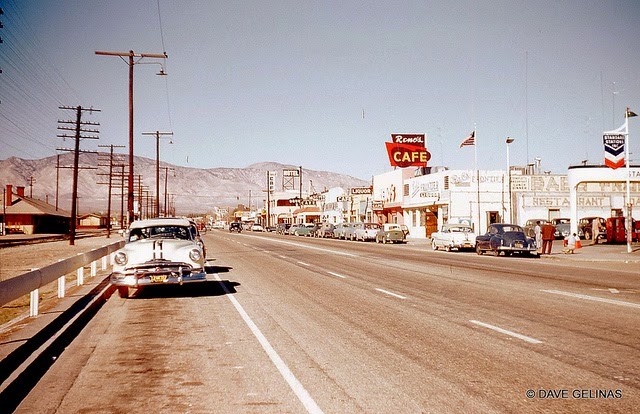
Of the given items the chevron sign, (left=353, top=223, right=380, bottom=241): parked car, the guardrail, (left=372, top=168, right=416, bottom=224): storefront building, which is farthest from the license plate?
(left=372, top=168, right=416, bottom=224): storefront building

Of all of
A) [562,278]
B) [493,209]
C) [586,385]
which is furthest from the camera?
[493,209]

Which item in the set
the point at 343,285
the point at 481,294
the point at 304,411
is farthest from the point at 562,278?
the point at 304,411

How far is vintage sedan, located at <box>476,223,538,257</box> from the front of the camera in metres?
30.0

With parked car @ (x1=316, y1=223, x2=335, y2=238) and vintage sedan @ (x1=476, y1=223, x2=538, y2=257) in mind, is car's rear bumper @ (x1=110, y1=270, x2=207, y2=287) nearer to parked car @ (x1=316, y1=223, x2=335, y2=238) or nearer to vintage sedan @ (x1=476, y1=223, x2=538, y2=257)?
vintage sedan @ (x1=476, y1=223, x2=538, y2=257)

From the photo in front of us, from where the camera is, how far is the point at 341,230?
62.4 m

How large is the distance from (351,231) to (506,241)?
2909cm

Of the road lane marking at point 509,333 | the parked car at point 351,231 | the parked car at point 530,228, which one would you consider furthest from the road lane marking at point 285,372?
the parked car at point 351,231

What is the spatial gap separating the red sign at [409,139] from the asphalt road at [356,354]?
54.5 metres

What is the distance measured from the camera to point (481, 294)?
44.3 ft

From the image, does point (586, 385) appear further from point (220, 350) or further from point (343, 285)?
point (343, 285)

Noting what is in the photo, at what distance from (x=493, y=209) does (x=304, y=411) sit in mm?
52404

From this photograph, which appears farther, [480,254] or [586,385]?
[480,254]

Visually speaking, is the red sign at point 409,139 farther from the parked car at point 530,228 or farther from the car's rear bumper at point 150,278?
the car's rear bumper at point 150,278

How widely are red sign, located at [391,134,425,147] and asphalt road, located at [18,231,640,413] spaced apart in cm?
5454
